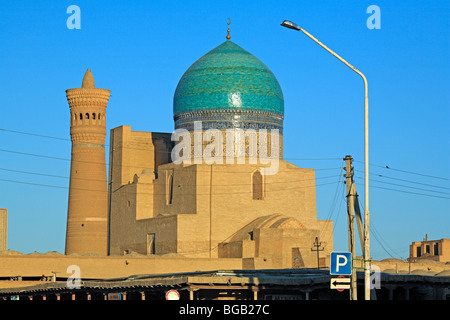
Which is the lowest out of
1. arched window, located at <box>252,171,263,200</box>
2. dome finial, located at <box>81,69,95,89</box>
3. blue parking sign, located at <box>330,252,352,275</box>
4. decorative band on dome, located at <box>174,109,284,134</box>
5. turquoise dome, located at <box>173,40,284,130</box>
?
blue parking sign, located at <box>330,252,352,275</box>

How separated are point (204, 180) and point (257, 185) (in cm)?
234

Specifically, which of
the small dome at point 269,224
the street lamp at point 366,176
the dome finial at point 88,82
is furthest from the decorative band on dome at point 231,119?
the street lamp at point 366,176

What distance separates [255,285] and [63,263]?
41.8 feet

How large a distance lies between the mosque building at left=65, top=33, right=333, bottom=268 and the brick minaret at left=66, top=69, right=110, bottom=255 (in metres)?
0.04

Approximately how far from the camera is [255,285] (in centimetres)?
2142

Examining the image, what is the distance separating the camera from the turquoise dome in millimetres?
37156

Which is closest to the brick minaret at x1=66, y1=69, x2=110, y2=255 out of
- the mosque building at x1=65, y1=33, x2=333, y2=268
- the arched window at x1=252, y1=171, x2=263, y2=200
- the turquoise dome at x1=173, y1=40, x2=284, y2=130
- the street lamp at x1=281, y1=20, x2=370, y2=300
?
the mosque building at x1=65, y1=33, x2=333, y2=268

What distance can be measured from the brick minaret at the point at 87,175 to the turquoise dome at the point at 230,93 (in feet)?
14.2

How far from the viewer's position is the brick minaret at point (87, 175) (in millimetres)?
39594

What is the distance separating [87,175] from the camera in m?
39.7

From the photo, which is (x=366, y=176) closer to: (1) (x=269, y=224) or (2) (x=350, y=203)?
(2) (x=350, y=203)

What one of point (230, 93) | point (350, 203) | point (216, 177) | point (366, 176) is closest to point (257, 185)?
point (216, 177)

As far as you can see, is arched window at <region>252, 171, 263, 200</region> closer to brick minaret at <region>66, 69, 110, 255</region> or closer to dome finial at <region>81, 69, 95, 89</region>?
brick minaret at <region>66, 69, 110, 255</region>

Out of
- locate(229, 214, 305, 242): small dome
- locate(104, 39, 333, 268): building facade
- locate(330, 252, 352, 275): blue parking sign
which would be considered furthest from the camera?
locate(104, 39, 333, 268): building facade
